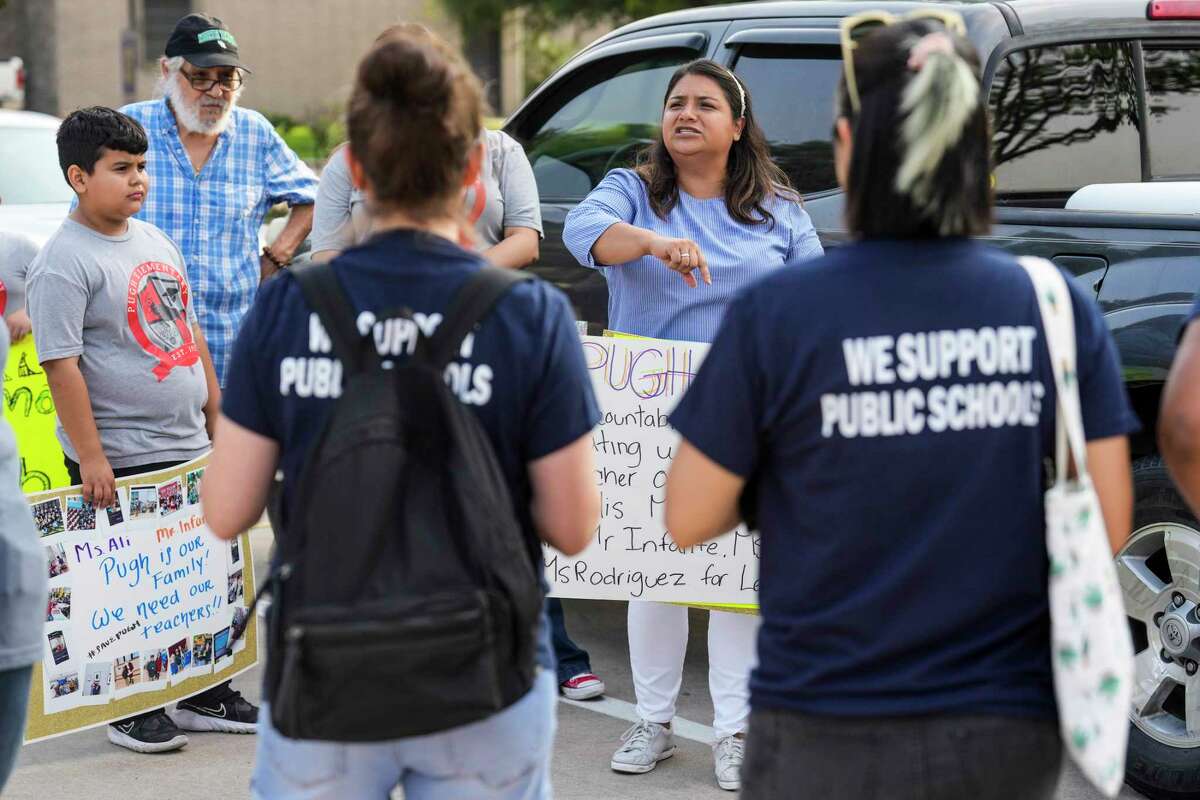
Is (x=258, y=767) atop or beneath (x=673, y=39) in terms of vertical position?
beneath

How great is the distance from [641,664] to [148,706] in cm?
137

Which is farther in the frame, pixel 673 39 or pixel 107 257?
pixel 673 39

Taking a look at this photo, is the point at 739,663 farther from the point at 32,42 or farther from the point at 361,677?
the point at 32,42

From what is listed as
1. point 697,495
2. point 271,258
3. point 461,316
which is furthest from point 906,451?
point 271,258

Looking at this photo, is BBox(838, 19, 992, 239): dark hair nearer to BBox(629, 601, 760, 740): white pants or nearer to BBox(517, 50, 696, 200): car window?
BBox(629, 601, 760, 740): white pants

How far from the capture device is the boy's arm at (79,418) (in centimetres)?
415

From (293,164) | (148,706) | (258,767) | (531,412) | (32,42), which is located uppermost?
(32,42)

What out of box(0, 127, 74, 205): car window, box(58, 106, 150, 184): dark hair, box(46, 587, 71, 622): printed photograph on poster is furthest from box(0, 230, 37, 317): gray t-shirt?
box(0, 127, 74, 205): car window

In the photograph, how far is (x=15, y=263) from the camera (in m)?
4.88

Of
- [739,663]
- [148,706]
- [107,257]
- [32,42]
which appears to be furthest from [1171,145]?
[32,42]

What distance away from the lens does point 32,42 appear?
2888 cm

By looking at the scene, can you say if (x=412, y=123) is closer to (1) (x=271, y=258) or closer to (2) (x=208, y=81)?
(2) (x=208, y=81)

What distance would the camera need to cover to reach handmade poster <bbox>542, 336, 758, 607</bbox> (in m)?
4.36

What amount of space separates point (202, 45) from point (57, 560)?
1780mm
